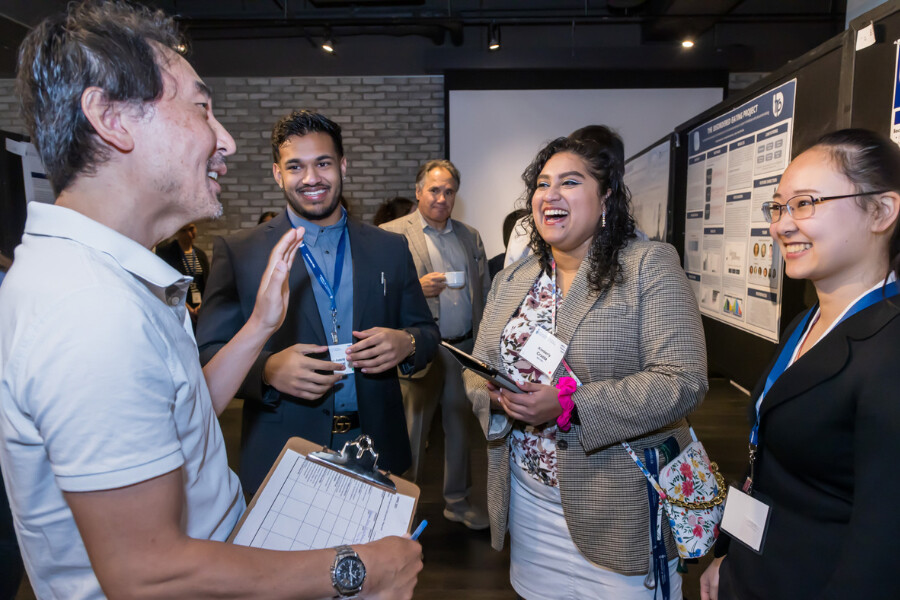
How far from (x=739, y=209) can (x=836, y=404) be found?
191 centimetres

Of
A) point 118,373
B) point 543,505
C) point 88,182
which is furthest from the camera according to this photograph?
point 543,505

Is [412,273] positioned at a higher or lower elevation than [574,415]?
higher

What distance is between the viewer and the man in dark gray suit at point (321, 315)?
1782 millimetres

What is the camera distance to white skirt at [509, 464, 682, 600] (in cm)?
150

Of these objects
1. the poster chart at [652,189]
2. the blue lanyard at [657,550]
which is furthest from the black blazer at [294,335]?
the poster chart at [652,189]

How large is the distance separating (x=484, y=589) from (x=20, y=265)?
2.49m

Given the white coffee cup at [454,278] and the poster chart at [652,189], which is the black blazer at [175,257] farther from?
the poster chart at [652,189]

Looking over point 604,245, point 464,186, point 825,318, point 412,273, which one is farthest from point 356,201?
point 825,318

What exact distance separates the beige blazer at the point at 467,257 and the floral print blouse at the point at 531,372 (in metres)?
1.58

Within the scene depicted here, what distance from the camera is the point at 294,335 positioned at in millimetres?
1851

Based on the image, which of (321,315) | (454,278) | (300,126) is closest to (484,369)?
(321,315)

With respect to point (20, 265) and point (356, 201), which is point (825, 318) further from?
point (356, 201)

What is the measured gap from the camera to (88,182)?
780 millimetres

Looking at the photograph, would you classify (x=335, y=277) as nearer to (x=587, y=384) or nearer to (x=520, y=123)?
(x=587, y=384)
